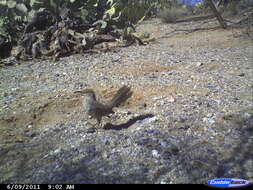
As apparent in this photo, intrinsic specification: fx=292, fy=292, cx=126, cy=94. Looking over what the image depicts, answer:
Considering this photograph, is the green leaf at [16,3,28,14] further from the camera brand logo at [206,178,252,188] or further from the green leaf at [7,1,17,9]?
the camera brand logo at [206,178,252,188]

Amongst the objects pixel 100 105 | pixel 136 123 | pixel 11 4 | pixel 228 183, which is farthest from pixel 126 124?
pixel 11 4

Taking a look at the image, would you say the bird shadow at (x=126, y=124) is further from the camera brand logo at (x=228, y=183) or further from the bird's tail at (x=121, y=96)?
the camera brand logo at (x=228, y=183)

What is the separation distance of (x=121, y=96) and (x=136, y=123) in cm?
52

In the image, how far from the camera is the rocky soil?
2.58m

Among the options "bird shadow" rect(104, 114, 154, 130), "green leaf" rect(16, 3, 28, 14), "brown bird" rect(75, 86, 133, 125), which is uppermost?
"green leaf" rect(16, 3, 28, 14)

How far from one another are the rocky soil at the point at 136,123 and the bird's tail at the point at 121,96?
0.14 m

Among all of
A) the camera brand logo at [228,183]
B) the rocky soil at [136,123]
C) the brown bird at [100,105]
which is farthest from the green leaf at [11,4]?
the camera brand logo at [228,183]

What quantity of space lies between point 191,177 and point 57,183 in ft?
3.65

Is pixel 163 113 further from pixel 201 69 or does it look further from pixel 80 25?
pixel 80 25

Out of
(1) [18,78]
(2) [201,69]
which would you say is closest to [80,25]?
(1) [18,78]

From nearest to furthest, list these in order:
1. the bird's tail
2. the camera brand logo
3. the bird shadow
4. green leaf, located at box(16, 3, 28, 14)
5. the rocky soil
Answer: the camera brand logo < the rocky soil < the bird shadow < the bird's tail < green leaf, located at box(16, 3, 28, 14)

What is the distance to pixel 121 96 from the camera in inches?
151

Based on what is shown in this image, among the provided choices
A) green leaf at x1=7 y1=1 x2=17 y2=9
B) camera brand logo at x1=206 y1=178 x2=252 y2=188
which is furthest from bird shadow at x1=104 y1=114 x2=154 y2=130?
green leaf at x1=7 y1=1 x2=17 y2=9

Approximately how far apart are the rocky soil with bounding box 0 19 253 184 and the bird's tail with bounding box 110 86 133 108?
138mm
